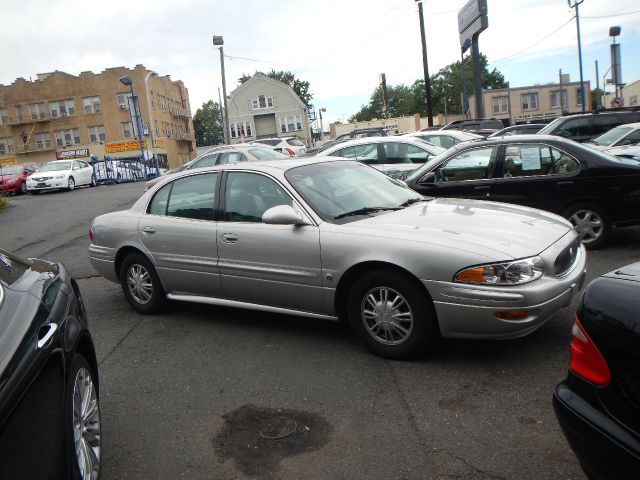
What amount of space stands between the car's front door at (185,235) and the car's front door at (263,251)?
6.3 inches

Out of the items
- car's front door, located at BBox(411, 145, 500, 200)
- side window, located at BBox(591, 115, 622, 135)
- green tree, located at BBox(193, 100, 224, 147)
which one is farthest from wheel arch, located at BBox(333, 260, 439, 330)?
green tree, located at BBox(193, 100, 224, 147)

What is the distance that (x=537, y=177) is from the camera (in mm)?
7207

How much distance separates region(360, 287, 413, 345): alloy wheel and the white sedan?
2353 cm

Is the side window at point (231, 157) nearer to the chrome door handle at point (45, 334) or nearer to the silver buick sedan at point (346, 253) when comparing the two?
the silver buick sedan at point (346, 253)

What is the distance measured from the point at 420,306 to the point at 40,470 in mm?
2585

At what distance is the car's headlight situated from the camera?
150 inches

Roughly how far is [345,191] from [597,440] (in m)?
3.31

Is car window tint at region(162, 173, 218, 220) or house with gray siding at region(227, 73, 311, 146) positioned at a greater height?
house with gray siding at region(227, 73, 311, 146)

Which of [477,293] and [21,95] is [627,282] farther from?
[21,95]

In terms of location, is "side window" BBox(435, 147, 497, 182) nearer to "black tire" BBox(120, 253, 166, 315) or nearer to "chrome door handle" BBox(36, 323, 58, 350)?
"black tire" BBox(120, 253, 166, 315)

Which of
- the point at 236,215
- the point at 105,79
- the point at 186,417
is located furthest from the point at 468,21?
the point at 105,79

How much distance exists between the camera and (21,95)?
5959 cm

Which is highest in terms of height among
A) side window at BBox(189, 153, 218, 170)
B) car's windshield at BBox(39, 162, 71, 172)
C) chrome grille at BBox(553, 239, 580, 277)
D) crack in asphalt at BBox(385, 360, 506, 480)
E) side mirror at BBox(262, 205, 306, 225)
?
car's windshield at BBox(39, 162, 71, 172)

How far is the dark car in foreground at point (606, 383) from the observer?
1.98 meters
